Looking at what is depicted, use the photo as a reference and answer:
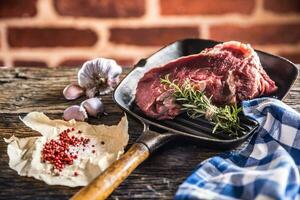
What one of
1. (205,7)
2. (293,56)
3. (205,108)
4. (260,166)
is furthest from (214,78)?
(293,56)

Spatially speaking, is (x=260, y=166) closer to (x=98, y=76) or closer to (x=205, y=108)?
(x=205, y=108)

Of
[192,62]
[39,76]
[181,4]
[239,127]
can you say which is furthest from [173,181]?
[181,4]

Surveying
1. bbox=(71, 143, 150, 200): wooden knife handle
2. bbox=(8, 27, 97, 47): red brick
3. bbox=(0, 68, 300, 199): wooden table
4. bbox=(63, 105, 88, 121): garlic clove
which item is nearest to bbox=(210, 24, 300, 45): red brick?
bbox=(8, 27, 97, 47): red brick

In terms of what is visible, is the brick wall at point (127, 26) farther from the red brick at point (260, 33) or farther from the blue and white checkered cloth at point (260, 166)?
the blue and white checkered cloth at point (260, 166)

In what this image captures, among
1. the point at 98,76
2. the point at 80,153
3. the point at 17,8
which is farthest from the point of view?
the point at 17,8

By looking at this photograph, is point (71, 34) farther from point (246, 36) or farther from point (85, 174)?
point (85, 174)

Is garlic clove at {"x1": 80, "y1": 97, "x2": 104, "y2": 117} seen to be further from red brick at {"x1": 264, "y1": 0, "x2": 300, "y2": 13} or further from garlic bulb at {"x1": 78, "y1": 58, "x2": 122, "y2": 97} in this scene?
red brick at {"x1": 264, "y1": 0, "x2": 300, "y2": 13}

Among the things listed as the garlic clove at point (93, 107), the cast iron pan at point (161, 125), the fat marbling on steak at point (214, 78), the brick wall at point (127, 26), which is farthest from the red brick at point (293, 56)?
the garlic clove at point (93, 107)

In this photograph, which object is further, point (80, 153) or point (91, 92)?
point (91, 92)
